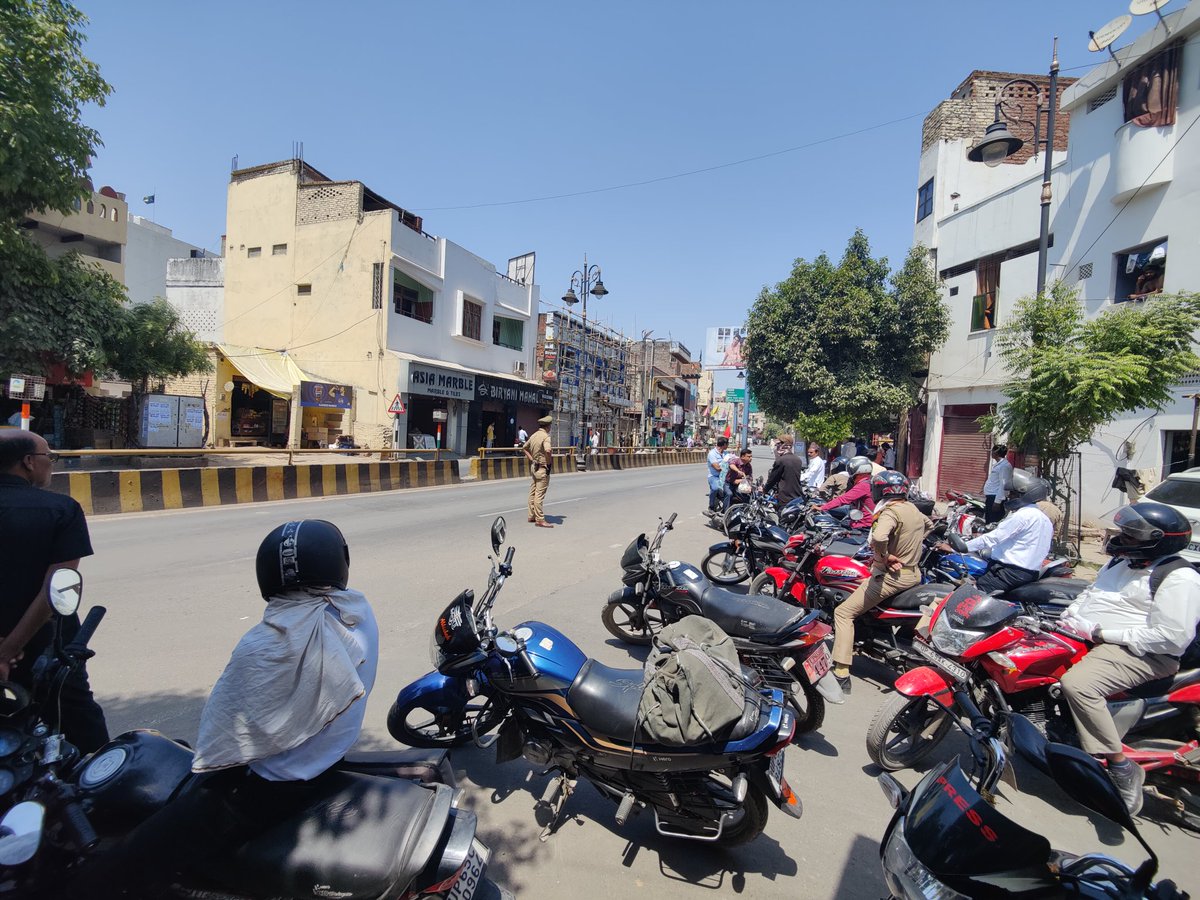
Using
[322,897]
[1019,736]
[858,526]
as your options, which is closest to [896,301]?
[858,526]

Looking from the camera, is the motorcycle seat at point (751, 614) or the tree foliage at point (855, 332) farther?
the tree foliage at point (855, 332)

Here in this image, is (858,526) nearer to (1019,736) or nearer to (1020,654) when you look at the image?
(1020,654)

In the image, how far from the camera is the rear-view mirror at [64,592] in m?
1.80

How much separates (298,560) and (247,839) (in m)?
0.76

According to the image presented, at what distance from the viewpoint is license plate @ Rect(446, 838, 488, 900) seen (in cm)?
162

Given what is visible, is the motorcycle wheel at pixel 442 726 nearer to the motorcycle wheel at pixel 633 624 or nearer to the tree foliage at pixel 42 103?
the motorcycle wheel at pixel 633 624

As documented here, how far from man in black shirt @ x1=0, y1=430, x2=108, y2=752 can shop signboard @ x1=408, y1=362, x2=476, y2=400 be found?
21.1 metres

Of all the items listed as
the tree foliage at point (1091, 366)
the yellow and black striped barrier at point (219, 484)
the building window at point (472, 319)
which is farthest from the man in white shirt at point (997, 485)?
the building window at point (472, 319)

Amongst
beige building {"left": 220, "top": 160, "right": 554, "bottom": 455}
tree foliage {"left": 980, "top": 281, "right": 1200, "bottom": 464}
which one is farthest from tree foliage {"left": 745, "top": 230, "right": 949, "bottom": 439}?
beige building {"left": 220, "top": 160, "right": 554, "bottom": 455}

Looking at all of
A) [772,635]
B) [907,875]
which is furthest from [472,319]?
[907,875]

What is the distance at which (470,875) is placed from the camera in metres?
1.67

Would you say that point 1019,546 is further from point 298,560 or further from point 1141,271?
point 1141,271

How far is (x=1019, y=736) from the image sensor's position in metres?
2.17

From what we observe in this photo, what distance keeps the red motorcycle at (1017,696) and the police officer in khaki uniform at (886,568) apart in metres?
0.70
